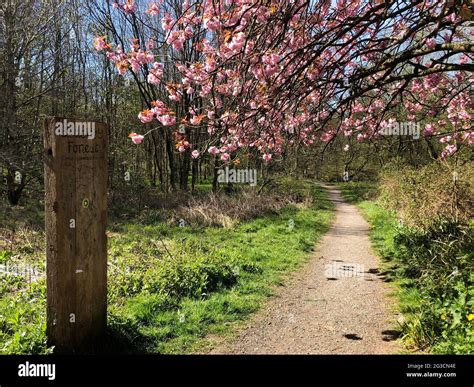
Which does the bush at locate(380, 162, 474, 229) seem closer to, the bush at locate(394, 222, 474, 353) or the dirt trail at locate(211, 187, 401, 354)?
the bush at locate(394, 222, 474, 353)

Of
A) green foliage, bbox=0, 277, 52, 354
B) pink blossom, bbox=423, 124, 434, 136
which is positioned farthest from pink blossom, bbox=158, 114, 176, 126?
pink blossom, bbox=423, 124, 434, 136

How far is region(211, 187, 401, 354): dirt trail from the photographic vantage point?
14.1 ft

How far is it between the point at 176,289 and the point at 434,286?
3432 mm

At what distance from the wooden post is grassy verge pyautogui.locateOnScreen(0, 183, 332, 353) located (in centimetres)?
30

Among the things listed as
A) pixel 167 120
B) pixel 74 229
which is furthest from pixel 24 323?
pixel 167 120

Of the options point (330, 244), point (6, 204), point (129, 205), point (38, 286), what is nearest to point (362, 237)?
point (330, 244)

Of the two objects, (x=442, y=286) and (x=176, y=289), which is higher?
(x=442, y=286)

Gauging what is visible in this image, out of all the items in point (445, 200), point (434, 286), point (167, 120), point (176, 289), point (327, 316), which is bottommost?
point (327, 316)

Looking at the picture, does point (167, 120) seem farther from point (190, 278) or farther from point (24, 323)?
point (24, 323)

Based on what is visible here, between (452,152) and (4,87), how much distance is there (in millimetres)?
13751

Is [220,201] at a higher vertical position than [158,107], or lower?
lower

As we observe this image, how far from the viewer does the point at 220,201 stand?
1484 centimetres

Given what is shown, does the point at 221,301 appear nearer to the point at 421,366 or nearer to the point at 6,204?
the point at 421,366

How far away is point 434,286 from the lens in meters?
5.21
